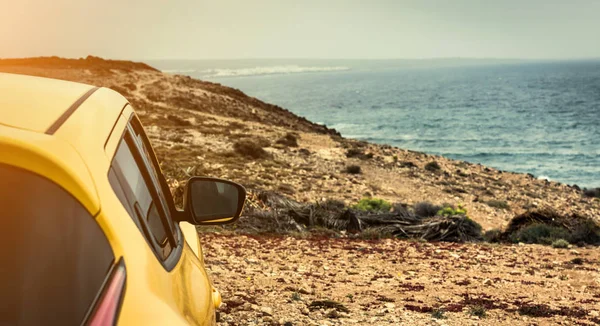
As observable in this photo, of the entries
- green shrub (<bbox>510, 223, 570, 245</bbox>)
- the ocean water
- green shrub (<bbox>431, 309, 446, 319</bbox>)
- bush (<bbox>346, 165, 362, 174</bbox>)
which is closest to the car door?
green shrub (<bbox>431, 309, 446, 319</bbox>)

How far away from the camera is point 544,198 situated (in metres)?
26.2

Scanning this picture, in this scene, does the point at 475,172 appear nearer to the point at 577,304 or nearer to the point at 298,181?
the point at 298,181

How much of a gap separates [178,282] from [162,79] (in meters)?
52.6

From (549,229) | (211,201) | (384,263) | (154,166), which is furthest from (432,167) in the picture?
(211,201)

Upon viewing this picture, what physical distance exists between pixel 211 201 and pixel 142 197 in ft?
2.82

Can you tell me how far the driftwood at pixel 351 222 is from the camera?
13.4 meters

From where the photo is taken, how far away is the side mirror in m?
2.82

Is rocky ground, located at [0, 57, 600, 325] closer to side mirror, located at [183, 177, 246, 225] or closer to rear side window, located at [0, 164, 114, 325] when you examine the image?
side mirror, located at [183, 177, 246, 225]

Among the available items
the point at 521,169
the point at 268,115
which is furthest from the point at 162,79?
the point at 521,169

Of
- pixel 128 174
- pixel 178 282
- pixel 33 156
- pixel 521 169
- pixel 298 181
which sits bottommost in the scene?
pixel 521 169

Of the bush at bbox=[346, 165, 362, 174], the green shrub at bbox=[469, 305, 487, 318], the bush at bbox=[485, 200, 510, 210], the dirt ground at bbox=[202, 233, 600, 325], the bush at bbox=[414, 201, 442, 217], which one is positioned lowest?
the bush at bbox=[485, 200, 510, 210]

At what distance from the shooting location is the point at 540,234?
13.9m

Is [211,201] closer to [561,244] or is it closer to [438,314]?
[438,314]

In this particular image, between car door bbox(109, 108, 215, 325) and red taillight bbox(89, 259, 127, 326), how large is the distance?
0.72 ft
